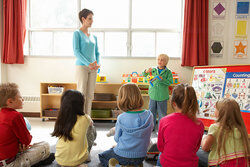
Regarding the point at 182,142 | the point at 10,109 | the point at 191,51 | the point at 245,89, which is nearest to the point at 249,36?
the point at 191,51

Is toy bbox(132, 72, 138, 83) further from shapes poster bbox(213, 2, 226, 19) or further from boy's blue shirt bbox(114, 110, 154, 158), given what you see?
boy's blue shirt bbox(114, 110, 154, 158)

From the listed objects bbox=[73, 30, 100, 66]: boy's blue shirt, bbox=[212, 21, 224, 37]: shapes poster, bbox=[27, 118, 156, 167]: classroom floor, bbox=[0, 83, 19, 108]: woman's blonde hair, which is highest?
bbox=[212, 21, 224, 37]: shapes poster

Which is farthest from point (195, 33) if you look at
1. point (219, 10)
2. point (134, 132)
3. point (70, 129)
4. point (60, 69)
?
point (70, 129)

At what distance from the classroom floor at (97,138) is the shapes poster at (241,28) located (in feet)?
7.63

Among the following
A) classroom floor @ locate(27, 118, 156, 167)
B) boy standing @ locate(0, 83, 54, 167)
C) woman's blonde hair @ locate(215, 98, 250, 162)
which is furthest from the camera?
classroom floor @ locate(27, 118, 156, 167)

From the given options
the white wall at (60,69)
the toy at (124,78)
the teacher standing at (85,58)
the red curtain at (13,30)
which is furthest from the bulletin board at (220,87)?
the red curtain at (13,30)

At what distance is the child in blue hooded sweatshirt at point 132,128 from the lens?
4.79 ft

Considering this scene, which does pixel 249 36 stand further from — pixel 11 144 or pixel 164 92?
pixel 11 144

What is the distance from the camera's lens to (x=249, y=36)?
3598mm

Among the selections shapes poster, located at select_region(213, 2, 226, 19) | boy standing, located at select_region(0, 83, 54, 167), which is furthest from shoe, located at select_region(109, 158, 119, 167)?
shapes poster, located at select_region(213, 2, 226, 19)

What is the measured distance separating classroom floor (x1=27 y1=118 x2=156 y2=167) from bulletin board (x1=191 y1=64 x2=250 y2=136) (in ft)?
2.62

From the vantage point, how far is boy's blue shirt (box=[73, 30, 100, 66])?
8.65ft

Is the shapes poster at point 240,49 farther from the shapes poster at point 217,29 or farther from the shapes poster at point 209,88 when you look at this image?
the shapes poster at point 209,88

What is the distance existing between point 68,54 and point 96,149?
2289 millimetres
